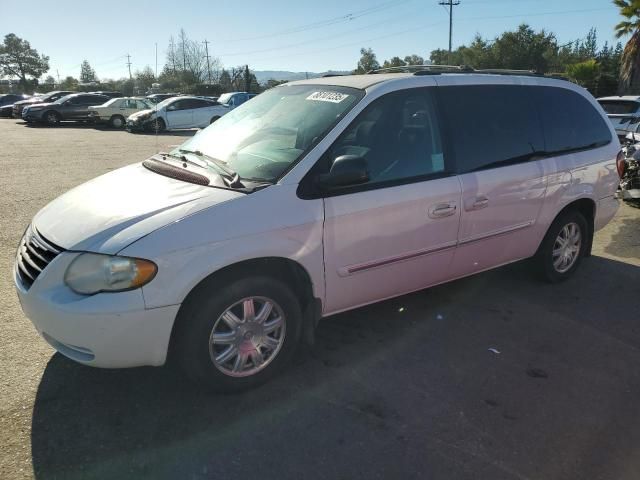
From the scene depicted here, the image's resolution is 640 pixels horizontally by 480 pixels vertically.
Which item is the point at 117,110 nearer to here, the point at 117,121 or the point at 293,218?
the point at 117,121

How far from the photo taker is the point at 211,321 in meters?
2.88

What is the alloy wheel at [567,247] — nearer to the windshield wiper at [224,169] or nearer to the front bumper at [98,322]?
the windshield wiper at [224,169]

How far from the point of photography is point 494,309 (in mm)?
4406

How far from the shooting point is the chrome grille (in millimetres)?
2863

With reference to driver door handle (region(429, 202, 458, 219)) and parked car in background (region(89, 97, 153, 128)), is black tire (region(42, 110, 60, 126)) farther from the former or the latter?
driver door handle (region(429, 202, 458, 219))

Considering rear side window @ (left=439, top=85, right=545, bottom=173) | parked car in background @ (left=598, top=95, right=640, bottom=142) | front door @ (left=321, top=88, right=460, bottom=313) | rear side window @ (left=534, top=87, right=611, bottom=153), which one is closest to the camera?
front door @ (left=321, top=88, right=460, bottom=313)

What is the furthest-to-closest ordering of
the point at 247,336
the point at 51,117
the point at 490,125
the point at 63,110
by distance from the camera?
the point at 63,110
the point at 51,117
the point at 490,125
the point at 247,336

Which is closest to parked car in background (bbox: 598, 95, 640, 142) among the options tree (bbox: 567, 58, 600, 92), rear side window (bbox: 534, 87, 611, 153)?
rear side window (bbox: 534, 87, 611, 153)

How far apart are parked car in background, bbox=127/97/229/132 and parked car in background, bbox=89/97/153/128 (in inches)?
104

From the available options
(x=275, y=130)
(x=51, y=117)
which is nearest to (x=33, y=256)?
(x=275, y=130)

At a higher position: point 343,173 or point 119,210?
point 343,173

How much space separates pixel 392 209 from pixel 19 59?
11127 cm

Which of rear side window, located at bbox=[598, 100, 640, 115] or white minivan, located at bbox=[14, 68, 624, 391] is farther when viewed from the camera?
rear side window, located at bbox=[598, 100, 640, 115]

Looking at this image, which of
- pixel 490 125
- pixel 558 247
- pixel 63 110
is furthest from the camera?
pixel 63 110
